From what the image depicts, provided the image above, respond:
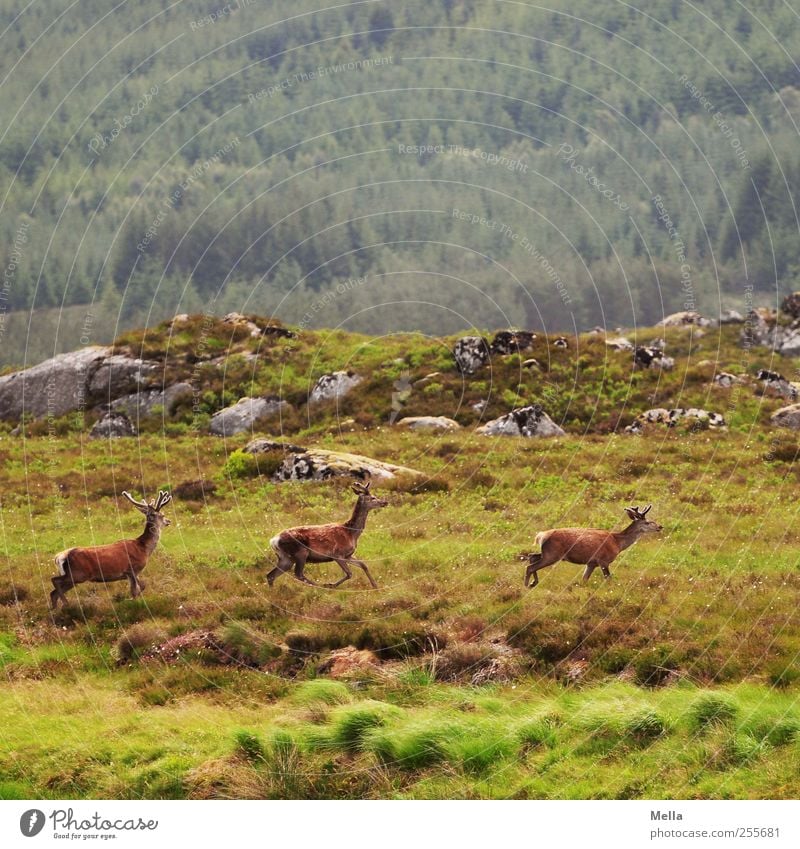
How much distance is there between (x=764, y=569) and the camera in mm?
28078

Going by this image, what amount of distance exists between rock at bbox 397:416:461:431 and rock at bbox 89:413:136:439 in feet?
41.0

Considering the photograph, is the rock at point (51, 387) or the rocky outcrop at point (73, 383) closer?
the rocky outcrop at point (73, 383)

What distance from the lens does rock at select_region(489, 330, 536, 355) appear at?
58312 millimetres

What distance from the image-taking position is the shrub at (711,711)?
20.4m

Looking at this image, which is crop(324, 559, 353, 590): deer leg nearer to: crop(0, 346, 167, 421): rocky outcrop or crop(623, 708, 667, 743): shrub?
crop(623, 708, 667, 743): shrub

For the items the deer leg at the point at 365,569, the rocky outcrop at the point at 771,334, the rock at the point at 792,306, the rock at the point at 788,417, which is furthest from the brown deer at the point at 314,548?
the rock at the point at 792,306

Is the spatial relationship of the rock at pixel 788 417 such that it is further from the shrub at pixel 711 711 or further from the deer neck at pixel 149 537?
the deer neck at pixel 149 537

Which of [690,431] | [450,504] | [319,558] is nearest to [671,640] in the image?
[319,558]

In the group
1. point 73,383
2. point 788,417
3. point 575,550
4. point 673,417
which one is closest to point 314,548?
point 575,550

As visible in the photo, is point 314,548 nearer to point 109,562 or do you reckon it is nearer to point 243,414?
point 109,562

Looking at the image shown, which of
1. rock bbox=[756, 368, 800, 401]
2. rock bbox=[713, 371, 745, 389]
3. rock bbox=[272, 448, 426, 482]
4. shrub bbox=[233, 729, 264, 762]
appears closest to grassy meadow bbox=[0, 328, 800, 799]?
shrub bbox=[233, 729, 264, 762]

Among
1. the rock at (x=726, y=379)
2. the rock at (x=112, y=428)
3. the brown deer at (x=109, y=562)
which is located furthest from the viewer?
the rock at (x=726, y=379)

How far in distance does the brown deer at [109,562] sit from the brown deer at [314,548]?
2876 mm
